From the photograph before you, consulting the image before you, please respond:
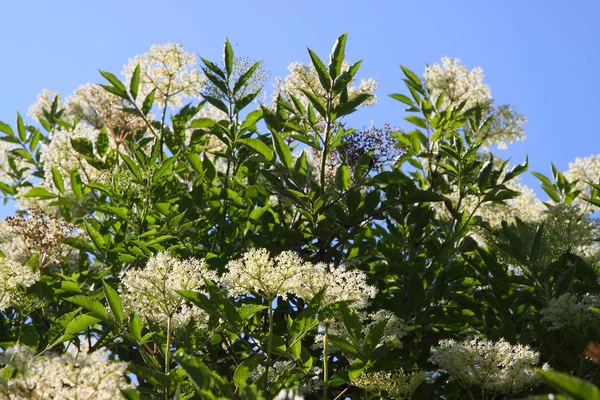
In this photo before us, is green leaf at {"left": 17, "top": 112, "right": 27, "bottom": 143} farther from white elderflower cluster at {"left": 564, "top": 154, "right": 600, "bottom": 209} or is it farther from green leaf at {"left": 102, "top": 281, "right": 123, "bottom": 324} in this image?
white elderflower cluster at {"left": 564, "top": 154, "right": 600, "bottom": 209}

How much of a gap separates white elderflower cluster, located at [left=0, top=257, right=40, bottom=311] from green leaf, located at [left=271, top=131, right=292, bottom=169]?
3.78 ft

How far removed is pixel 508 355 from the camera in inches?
100

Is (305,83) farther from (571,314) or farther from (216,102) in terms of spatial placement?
(571,314)

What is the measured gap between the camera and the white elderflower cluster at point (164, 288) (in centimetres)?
252

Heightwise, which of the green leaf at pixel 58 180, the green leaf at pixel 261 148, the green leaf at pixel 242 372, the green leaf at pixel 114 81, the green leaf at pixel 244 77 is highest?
the green leaf at pixel 114 81

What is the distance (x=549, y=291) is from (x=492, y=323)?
307 millimetres

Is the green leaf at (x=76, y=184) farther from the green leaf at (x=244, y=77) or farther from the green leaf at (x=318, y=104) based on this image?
the green leaf at (x=318, y=104)

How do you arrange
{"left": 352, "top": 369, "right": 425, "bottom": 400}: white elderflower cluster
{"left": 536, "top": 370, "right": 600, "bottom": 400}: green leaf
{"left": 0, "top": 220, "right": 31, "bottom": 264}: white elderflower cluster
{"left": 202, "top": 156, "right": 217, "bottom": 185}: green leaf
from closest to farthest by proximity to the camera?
{"left": 536, "top": 370, "right": 600, "bottom": 400}: green leaf
{"left": 352, "top": 369, "right": 425, "bottom": 400}: white elderflower cluster
{"left": 202, "top": 156, "right": 217, "bottom": 185}: green leaf
{"left": 0, "top": 220, "right": 31, "bottom": 264}: white elderflower cluster

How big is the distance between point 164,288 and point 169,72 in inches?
91.4

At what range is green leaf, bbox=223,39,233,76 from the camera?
4.07 metres

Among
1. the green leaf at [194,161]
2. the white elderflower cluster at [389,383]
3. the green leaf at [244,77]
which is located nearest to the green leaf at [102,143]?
the green leaf at [194,161]

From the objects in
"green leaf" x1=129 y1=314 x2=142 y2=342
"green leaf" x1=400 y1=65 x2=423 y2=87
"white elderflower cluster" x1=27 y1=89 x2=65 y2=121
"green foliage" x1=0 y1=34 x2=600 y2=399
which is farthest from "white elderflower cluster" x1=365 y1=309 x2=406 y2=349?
"white elderflower cluster" x1=27 y1=89 x2=65 y2=121

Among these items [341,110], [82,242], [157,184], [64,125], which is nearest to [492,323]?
[341,110]

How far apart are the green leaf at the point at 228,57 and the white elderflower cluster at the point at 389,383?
2196mm
